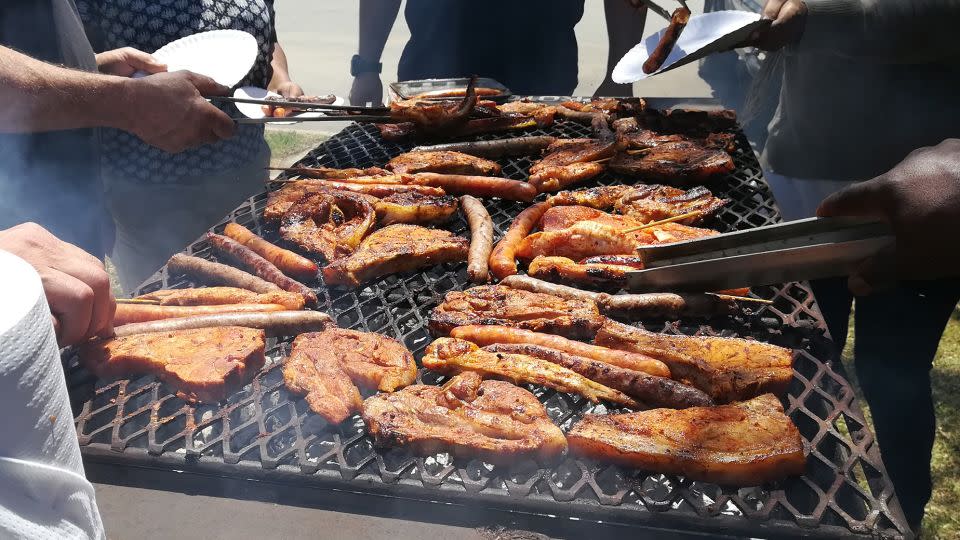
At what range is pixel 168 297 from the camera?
116 inches

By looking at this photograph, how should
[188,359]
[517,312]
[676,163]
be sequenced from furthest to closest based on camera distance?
1. [676,163]
2. [517,312]
3. [188,359]

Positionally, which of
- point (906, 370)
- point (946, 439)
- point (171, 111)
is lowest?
point (946, 439)

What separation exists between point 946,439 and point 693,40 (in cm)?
352

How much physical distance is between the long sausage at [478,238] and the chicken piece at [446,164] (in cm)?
47

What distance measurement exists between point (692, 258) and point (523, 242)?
0.96m

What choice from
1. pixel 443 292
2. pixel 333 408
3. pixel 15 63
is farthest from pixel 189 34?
pixel 333 408

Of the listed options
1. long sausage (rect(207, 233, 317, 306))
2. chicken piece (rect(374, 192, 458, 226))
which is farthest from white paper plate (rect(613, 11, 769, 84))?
long sausage (rect(207, 233, 317, 306))

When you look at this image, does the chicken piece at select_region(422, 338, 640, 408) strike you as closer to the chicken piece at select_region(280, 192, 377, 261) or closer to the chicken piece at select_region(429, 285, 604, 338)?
the chicken piece at select_region(429, 285, 604, 338)

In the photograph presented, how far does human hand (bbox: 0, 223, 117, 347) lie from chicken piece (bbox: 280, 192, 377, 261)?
124cm

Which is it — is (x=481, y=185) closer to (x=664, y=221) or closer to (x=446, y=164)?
(x=446, y=164)

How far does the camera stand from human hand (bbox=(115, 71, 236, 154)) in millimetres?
3230

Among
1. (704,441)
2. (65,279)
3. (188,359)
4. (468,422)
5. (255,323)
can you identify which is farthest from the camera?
(255,323)

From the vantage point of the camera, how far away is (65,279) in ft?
6.02

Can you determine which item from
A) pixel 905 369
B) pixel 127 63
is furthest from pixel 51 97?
pixel 905 369
